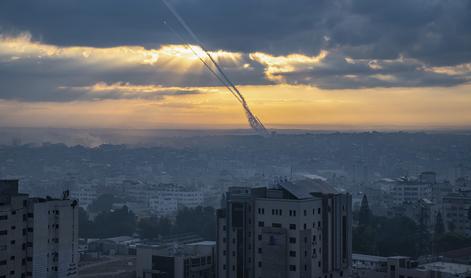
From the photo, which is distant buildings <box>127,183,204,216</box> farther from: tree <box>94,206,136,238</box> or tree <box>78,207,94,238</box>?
tree <box>78,207,94,238</box>

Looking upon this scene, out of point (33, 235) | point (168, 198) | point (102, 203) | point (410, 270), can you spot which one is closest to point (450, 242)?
point (410, 270)

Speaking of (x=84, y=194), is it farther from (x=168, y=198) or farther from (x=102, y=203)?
(x=168, y=198)

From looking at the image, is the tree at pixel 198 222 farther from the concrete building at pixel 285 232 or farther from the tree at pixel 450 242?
the concrete building at pixel 285 232

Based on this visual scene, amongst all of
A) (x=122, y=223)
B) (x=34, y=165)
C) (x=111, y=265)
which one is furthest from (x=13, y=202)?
(x=34, y=165)

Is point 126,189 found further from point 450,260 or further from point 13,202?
point 13,202

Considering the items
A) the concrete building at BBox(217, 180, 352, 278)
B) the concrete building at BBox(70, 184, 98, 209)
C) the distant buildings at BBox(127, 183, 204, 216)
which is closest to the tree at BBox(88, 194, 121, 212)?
the concrete building at BBox(70, 184, 98, 209)
